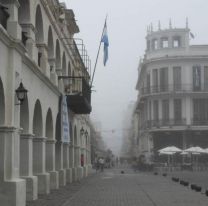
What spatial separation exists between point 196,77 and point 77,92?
44.7 metres

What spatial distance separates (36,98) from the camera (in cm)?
1986

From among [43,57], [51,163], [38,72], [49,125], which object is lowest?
[51,163]

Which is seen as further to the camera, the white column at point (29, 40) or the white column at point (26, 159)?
the white column at point (29, 40)

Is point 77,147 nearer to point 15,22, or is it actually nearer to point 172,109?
point 15,22

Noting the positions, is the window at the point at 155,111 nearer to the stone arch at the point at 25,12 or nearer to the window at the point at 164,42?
the window at the point at 164,42

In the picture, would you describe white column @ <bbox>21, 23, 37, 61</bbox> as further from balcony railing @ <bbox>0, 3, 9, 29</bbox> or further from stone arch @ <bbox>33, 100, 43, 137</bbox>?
balcony railing @ <bbox>0, 3, 9, 29</bbox>

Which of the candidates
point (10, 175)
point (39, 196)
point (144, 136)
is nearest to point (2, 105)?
point (10, 175)

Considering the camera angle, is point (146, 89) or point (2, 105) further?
point (146, 89)

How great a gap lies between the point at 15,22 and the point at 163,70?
185ft

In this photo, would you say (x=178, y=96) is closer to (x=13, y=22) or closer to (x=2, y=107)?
(x=13, y=22)

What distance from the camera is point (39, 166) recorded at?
21125 millimetres

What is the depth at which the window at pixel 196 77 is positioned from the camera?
69.9 metres

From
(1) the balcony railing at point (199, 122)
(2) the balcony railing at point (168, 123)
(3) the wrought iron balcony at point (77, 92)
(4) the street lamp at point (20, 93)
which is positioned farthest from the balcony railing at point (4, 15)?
(1) the balcony railing at point (199, 122)

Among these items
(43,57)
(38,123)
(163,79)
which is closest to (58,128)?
(38,123)
